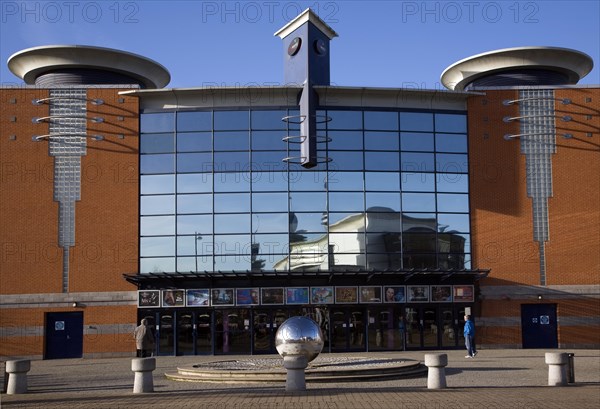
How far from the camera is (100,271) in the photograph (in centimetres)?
3484

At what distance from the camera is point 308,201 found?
35.2m

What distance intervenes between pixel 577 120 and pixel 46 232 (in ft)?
78.4

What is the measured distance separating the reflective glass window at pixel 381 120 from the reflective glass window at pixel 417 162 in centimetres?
135

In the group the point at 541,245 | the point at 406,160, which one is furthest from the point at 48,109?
the point at 541,245

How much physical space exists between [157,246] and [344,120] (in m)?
9.86

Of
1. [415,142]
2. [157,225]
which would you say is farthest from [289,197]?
[415,142]

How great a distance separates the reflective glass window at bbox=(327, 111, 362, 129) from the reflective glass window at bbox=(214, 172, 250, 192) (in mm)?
4397

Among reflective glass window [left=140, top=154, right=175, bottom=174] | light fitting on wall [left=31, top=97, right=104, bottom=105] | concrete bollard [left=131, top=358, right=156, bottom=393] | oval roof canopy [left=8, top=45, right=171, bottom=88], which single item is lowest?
concrete bollard [left=131, top=358, right=156, bottom=393]

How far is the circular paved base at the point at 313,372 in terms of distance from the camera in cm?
2102

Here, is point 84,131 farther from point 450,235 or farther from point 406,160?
point 450,235

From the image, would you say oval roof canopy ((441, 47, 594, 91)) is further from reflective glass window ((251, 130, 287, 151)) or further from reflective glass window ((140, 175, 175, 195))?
reflective glass window ((140, 175, 175, 195))

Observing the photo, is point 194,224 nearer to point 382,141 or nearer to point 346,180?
point 346,180

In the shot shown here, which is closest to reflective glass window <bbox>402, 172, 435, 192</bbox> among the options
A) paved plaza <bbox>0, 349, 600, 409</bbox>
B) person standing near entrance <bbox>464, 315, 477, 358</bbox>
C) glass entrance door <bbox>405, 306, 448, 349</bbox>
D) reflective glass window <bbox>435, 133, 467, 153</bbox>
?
reflective glass window <bbox>435, 133, 467, 153</bbox>

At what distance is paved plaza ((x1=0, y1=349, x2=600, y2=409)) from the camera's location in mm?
15828
